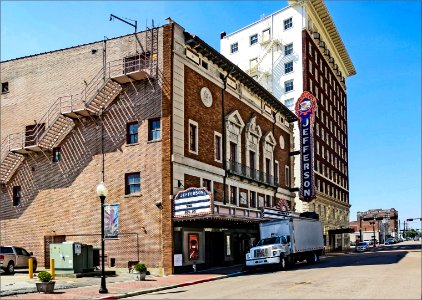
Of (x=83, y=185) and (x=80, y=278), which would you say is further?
(x=83, y=185)

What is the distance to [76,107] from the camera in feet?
121

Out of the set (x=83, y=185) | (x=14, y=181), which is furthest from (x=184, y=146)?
(x=14, y=181)

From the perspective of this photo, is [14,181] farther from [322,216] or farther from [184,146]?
[322,216]

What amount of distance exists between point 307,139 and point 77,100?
2770 centimetres

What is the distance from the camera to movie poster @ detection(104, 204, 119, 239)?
33719mm

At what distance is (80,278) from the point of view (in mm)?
27984

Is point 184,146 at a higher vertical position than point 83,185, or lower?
higher

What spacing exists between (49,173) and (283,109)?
87.6 feet

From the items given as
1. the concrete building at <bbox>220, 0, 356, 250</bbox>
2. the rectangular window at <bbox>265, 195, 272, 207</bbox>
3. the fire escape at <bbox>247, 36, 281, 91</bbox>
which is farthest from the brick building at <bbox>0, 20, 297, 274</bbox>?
the fire escape at <bbox>247, 36, 281, 91</bbox>

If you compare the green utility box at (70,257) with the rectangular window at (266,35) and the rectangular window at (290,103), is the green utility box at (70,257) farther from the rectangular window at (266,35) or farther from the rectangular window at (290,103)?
the rectangular window at (266,35)

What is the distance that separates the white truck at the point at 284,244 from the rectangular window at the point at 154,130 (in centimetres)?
960

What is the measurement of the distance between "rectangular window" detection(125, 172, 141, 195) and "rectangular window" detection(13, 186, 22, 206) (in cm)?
984

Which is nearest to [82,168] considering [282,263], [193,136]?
[193,136]

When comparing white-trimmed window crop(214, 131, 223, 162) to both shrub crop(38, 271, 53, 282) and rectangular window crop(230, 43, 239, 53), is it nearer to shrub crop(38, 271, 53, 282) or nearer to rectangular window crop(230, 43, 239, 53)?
shrub crop(38, 271, 53, 282)
